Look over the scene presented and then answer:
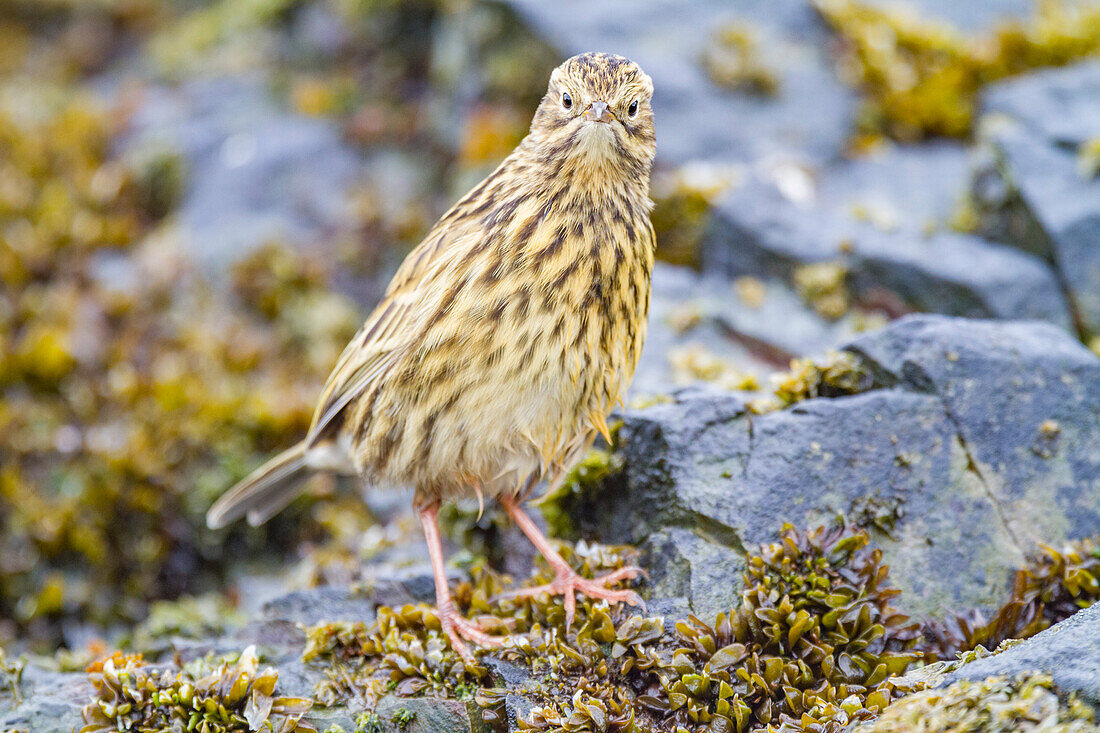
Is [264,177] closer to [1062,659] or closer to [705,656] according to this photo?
[705,656]

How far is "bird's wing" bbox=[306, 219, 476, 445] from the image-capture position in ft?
14.0

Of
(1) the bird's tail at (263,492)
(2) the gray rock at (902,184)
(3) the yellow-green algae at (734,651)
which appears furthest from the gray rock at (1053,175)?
(1) the bird's tail at (263,492)

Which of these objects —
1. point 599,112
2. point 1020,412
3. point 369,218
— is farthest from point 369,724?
point 369,218

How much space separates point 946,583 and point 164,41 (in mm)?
12568

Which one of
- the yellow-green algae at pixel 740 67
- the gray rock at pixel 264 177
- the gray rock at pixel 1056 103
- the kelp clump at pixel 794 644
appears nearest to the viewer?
the kelp clump at pixel 794 644

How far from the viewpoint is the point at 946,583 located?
429 centimetres

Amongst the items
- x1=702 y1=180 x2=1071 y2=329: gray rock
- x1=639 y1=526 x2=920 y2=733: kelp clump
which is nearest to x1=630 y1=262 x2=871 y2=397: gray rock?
x1=702 y1=180 x2=1071 y2=329: gray rock

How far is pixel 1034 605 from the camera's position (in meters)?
4.05

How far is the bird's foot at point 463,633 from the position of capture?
13.6ft

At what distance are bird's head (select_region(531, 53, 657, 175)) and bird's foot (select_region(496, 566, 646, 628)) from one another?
192 cm

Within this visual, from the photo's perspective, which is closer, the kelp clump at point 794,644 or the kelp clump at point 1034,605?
the kelp clump at point 794,644

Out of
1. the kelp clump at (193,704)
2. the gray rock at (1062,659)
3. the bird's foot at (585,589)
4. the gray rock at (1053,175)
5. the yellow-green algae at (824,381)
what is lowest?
the kelp clump at (193,704)

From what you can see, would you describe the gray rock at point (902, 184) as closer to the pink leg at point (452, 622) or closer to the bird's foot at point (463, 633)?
the pink leg at point (452, 622)

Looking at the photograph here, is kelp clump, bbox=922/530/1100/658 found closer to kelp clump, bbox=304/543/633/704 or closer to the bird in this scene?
the bird
